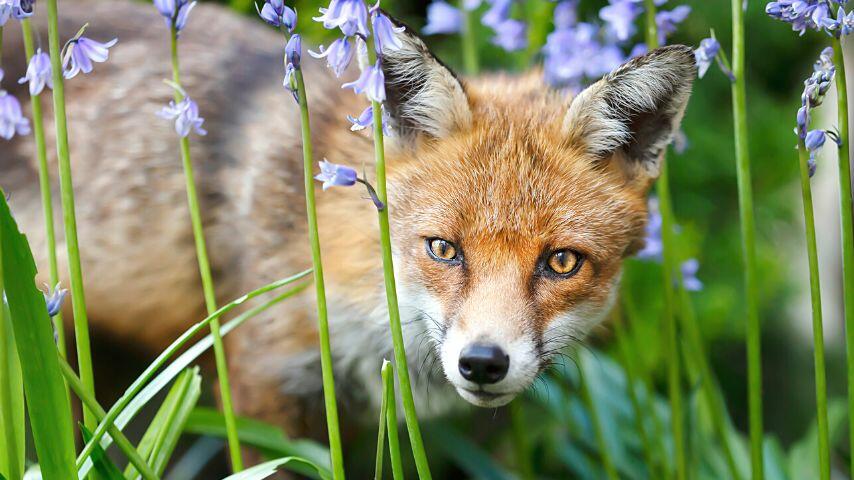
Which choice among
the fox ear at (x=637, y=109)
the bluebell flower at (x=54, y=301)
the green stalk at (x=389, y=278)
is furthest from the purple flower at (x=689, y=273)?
the bluebell flower at (x=54, y=301)

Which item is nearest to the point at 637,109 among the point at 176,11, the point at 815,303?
the point at 815,303

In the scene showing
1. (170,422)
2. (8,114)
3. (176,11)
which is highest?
(176,11)

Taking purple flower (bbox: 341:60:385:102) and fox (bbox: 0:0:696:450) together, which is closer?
purple flower (bbox: 341:60:385:102)

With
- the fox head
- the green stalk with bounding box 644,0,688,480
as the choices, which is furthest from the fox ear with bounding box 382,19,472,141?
the green stalk with bounding box 644,0,688,480

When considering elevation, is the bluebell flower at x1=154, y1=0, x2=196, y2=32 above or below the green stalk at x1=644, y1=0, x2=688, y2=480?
above

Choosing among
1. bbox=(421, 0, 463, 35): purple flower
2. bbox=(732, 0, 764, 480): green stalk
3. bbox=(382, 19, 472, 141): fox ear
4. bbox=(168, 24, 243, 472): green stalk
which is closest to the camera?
bbox=(168, 24, 243, 472): green stalk

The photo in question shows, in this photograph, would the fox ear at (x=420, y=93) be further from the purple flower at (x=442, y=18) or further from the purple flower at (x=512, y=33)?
the purple flower at (x=442, y=18)

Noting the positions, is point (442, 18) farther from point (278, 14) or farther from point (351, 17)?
point (351, 17)

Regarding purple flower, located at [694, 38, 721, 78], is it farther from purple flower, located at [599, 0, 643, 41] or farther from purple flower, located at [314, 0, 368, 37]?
purple flower, located at [314, 0, 368, 37]
